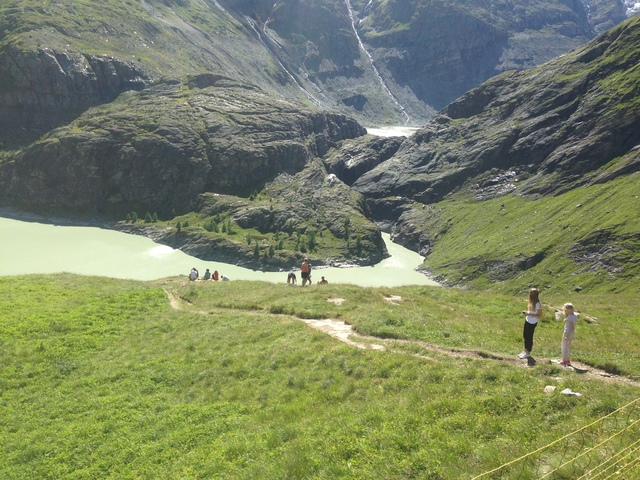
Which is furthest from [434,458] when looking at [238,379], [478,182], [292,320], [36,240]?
[478,182]

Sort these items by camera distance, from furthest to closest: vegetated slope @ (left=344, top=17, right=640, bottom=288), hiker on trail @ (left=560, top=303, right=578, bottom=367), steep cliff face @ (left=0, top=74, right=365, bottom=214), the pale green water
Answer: steep cliff face @ (left=0, top=74, right=365, bottom=214) < the pale green water < vegetated slope @ (left=344, top=17, right=640, bottom=288) < hiker on trail @ (left=560, top=303, right=578, bottom=367)

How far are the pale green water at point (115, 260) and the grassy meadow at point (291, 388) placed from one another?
3221 inches

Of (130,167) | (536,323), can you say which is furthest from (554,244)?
(130,167)

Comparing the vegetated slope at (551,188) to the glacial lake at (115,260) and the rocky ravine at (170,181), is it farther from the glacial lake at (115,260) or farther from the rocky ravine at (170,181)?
the rocky ravine at (170,181)

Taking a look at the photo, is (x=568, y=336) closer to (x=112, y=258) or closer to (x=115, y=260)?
(x=115, y=260)

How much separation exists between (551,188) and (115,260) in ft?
472

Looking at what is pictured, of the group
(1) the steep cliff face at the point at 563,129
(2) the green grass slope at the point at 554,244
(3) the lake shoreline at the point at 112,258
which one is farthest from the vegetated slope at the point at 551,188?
(3) the lake shoreline at the point at 112,258

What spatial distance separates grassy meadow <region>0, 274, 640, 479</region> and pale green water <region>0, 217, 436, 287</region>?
Answer: 8181cm

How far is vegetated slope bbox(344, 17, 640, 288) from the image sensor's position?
107 metres

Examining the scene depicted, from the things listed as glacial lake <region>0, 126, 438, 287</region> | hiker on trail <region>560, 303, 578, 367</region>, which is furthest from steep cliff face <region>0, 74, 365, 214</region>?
hiker on trail <region>560, 303, 578, 367</region>

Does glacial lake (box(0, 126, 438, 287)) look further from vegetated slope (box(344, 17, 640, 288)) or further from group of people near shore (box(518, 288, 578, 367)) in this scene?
group of people near shore (box(518, 288, 578, 367))

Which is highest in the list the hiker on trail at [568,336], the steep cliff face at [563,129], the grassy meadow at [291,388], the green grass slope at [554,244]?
the steep cliff face at [563,129]

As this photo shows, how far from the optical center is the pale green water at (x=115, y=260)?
117 meters

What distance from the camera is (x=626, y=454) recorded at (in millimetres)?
10422
